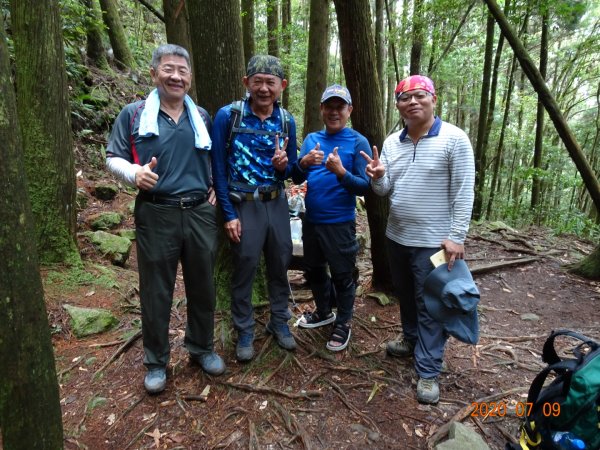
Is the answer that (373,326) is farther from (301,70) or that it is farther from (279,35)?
(301,70)

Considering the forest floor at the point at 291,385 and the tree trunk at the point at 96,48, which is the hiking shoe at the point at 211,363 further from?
the tree trunk at the point at 96,48

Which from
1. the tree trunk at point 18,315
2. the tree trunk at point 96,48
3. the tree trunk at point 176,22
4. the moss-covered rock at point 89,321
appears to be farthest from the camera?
the tree trunk at point 96,48

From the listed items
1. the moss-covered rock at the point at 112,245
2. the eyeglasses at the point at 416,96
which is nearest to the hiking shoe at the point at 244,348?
the eyeglasses at the point at 416,96

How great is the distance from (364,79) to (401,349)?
9.74 ft

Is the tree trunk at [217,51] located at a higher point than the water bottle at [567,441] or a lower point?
higher

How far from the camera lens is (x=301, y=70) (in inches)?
675

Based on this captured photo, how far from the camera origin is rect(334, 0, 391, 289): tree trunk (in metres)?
4.22

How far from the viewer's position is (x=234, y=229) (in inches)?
125

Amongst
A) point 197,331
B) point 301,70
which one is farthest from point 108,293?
point 301,70

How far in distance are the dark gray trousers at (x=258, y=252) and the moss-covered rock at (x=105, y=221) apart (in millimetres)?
4388

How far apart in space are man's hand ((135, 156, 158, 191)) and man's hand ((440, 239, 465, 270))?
7.47 ft

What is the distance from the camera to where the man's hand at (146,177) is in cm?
260

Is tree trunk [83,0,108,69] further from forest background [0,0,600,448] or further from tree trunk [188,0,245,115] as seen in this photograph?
tree trunk [188,0,245,115]

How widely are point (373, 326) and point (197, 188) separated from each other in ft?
8.41
